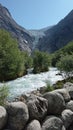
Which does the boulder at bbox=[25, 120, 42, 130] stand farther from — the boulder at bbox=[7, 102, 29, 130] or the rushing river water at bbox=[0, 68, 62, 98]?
the rushing river water at bbox=[0, 68, 62, 98]

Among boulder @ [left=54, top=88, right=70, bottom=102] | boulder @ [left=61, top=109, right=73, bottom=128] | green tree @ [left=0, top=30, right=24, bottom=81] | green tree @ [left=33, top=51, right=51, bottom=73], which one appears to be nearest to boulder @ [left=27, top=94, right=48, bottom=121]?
boulder @ [left=61, top=109, right=73, bottom=128]

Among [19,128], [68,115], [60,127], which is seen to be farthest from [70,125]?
[19,128]

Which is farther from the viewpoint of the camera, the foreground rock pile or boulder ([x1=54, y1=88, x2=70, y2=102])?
boulder ([x1=54, y1=88, x2=70, y2=102])

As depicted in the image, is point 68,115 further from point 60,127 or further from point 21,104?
point 21,104

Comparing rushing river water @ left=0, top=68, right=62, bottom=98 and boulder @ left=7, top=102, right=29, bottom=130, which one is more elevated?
boulder @ left=7, top=102, right=29, bottom=130

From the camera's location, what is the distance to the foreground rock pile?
948 cm

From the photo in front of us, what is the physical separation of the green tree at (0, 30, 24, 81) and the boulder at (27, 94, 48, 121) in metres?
42.6

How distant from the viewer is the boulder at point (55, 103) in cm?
1084

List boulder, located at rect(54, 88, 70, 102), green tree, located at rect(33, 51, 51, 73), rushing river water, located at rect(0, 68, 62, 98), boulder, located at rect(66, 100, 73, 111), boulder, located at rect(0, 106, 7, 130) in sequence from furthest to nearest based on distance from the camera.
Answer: green tree, located at rect(33, 51, 51, 73) → rushing river water, located at rect(0, 68, 62, 98) → boulder, located at rect(54, 88, 70, 102) → boulder, located at rect(66, 100, 73, 111) → boulder, located at rect(0, 106, 7, 130)

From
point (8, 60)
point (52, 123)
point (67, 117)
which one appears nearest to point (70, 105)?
point (67, 117)

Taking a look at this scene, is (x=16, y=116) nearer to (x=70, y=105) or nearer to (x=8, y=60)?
(x=70, y=105)

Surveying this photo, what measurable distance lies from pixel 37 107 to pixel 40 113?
0.25 meters

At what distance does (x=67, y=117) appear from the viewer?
11.0 meters

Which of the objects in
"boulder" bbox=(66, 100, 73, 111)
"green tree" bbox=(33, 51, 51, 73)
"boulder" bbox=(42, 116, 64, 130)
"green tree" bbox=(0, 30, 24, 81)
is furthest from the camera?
"green tree" bbox=(33, 51, 51, 73)
